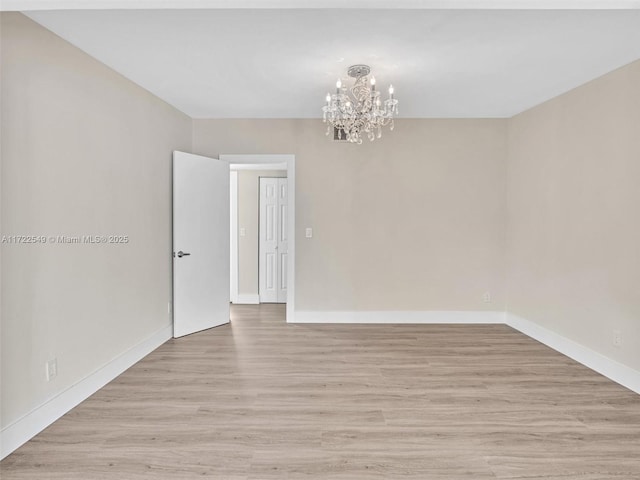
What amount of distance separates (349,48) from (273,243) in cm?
381

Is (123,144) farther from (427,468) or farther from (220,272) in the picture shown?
(427,468)

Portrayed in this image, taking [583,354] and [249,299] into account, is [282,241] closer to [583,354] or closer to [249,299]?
[249,299]

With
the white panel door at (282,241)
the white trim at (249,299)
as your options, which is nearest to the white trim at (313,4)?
the white panel door at (282,241)

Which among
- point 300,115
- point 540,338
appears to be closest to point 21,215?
point 300,115

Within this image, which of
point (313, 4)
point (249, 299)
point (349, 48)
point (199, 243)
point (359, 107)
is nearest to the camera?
point (313, 4)

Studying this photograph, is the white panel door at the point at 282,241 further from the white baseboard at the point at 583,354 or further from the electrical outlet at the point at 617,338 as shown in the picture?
the electrical outlet at the point at 617,338

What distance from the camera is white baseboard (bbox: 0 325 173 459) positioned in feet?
6.98

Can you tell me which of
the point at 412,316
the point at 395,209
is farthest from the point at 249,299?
the point at 395,209

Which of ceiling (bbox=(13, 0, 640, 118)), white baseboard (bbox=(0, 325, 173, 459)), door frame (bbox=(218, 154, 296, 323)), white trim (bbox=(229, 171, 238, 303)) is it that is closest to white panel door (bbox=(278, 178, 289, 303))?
white trim (bbox=(229, 171, 238, 303))

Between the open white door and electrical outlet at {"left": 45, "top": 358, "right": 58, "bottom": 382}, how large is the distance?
1.68m

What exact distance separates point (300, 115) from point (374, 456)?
3.62 meters

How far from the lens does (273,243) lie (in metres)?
6.16

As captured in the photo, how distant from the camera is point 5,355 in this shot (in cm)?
210

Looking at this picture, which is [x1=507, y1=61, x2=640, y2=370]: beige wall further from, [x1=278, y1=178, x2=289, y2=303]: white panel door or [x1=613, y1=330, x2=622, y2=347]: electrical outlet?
[x1=278, y1=178, x2=289, y2=303]: white panel door
